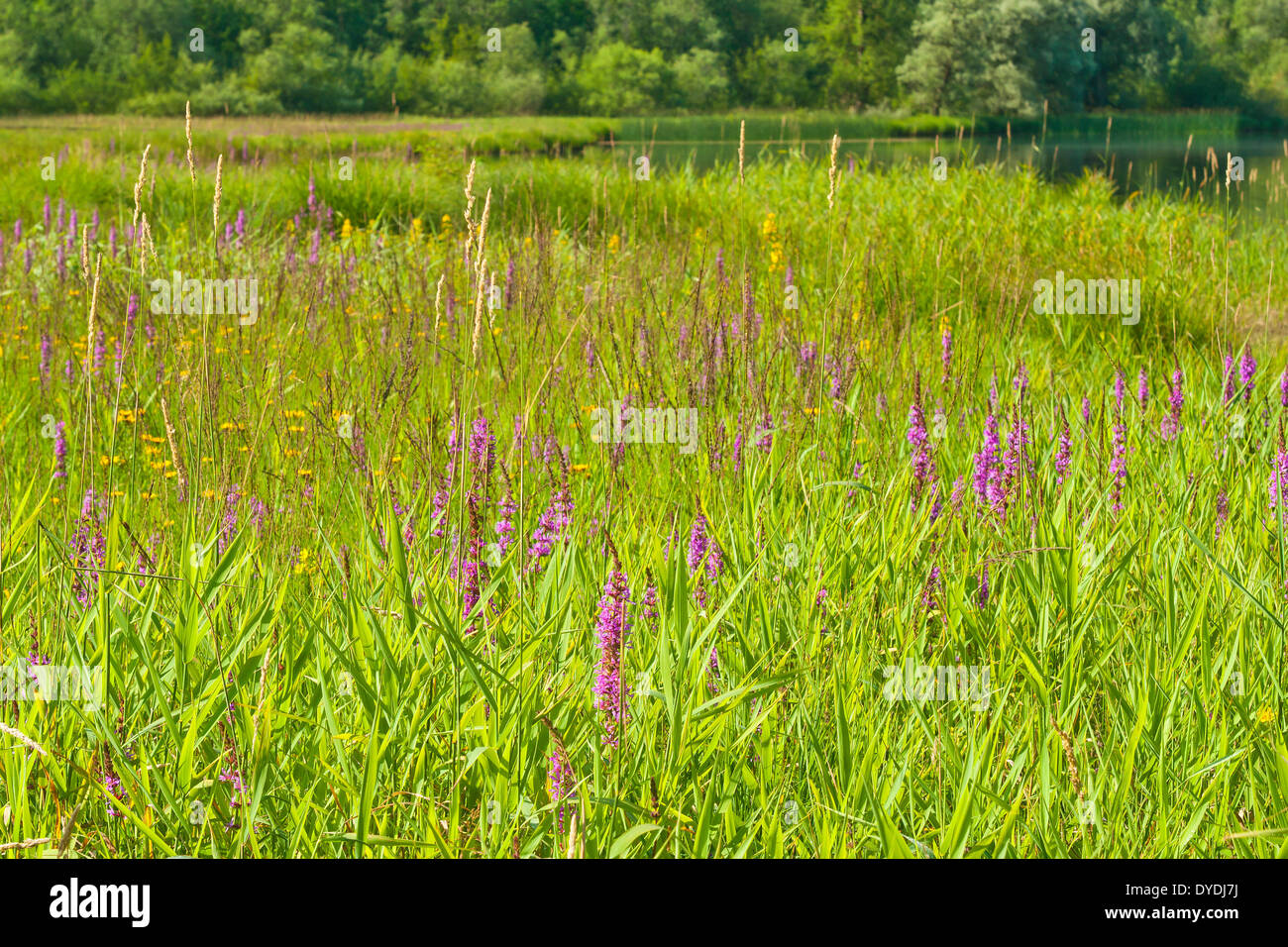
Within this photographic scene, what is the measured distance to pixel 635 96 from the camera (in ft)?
215

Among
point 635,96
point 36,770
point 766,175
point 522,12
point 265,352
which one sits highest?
point 522,12

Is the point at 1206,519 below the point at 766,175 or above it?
below

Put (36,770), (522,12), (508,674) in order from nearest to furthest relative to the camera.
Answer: (36,770), (508,674), (522,12)

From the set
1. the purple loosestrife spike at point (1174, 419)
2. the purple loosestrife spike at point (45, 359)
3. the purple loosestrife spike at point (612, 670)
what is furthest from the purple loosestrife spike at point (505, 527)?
the purple loosestrife spike at point (45, 359)

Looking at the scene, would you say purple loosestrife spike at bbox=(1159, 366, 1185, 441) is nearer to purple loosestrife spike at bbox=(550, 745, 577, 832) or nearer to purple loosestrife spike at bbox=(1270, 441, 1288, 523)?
purple loosestrife spike at bbox=(1270, 441, 1288, 523)

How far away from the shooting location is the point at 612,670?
1.57m

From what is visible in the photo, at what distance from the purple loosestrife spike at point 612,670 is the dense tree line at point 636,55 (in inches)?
2000

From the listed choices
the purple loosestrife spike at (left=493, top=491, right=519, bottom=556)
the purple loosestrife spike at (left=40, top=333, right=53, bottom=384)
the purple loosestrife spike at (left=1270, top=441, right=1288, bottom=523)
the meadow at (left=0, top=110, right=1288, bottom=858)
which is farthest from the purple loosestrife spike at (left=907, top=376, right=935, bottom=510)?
the purple loosestrife spike at (left=40, top=333, right=53, bottom=384)

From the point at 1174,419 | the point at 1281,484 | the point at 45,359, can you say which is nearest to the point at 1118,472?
the point at 1281,484

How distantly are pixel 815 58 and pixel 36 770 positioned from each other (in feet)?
257

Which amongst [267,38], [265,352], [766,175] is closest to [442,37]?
[267,38]

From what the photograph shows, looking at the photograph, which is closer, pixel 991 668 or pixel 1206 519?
pixel 991 668

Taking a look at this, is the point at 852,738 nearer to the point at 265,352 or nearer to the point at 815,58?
the point at 265,352

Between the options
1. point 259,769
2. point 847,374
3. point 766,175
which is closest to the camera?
point 259,769
